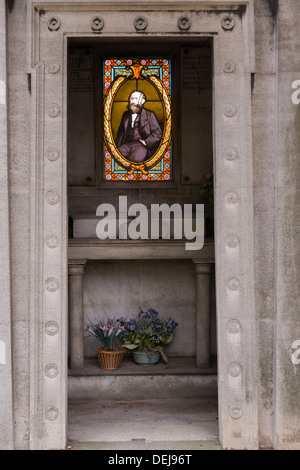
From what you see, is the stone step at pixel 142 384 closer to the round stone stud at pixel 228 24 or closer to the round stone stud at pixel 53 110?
the round stone stud at pixel 53 110

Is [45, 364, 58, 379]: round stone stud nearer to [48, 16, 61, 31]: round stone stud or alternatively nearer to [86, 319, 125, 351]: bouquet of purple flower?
[86, 319, 125, 351]: bouquet of purple flower

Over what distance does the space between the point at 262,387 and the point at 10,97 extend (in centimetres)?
348

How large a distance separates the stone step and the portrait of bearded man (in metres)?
3.01

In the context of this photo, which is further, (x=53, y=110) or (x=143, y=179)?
(x=143, y=179)

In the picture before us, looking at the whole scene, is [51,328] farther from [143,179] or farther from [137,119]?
[137,119]

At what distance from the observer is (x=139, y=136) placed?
933 centimetres

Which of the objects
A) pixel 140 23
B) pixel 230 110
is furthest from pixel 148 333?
pixel 140 23

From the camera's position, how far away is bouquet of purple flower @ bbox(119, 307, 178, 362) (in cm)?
850

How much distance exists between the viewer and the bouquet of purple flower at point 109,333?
27.9ft

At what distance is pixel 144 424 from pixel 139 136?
418 cm

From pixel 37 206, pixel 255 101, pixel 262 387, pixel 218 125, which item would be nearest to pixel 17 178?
pixel 37 206

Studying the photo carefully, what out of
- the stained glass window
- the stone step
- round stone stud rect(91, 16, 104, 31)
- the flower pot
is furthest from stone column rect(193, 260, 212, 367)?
round stone stud rect(91, 16, 104, 31)

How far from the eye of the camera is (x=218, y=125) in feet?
19.7

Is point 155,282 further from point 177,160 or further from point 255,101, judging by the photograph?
point 255,101
